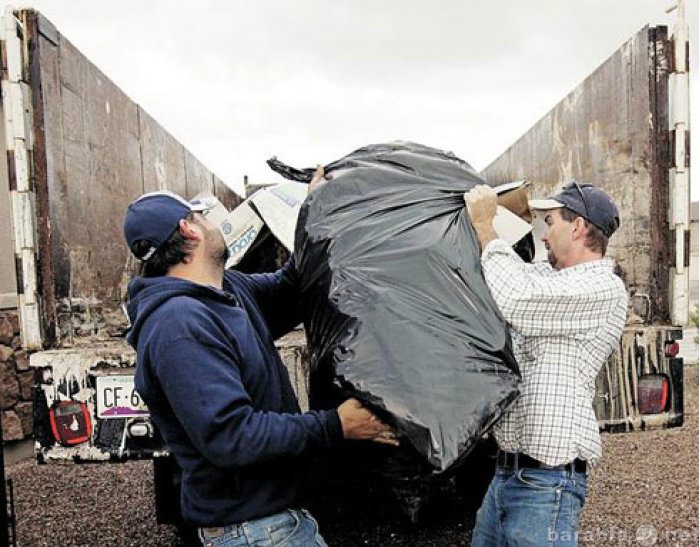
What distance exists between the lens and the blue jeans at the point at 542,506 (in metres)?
1.69

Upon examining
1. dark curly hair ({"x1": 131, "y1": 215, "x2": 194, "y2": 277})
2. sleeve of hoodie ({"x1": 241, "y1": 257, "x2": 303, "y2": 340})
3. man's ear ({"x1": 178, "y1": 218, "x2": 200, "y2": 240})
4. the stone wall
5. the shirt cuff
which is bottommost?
the stone wall

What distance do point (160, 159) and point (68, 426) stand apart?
1.43 m

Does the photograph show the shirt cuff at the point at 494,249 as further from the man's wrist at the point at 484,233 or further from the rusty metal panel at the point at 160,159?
the rusty metal panel at the point at 160,159

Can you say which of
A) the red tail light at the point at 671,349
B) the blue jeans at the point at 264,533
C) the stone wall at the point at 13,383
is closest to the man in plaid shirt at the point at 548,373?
the blue jeans at the point at 264,533

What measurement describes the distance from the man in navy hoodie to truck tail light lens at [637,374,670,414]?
1.34m

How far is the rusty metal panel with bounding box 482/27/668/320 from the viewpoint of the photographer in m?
2.53

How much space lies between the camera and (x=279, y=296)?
1.90 meters

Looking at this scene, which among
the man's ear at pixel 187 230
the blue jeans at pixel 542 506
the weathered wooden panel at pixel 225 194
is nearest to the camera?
the man's ear at pixel 187 230

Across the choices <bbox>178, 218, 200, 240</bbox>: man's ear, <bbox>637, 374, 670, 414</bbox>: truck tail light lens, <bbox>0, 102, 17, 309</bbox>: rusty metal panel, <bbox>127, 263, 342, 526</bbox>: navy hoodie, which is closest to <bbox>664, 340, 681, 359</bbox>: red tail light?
<bbox>637, 374, 670, 414</bbox>: truck tail light lens

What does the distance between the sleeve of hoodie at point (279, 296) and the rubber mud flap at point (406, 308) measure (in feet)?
0.29

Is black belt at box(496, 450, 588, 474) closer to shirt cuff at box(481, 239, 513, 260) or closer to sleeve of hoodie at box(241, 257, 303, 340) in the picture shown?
shirt cuff at box(481, 239, 513, 260)

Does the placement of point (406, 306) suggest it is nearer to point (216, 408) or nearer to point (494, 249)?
point (494, 249)

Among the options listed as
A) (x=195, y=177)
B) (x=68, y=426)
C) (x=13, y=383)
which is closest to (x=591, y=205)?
(x=68, y=426)

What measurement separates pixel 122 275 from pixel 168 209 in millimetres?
1335
